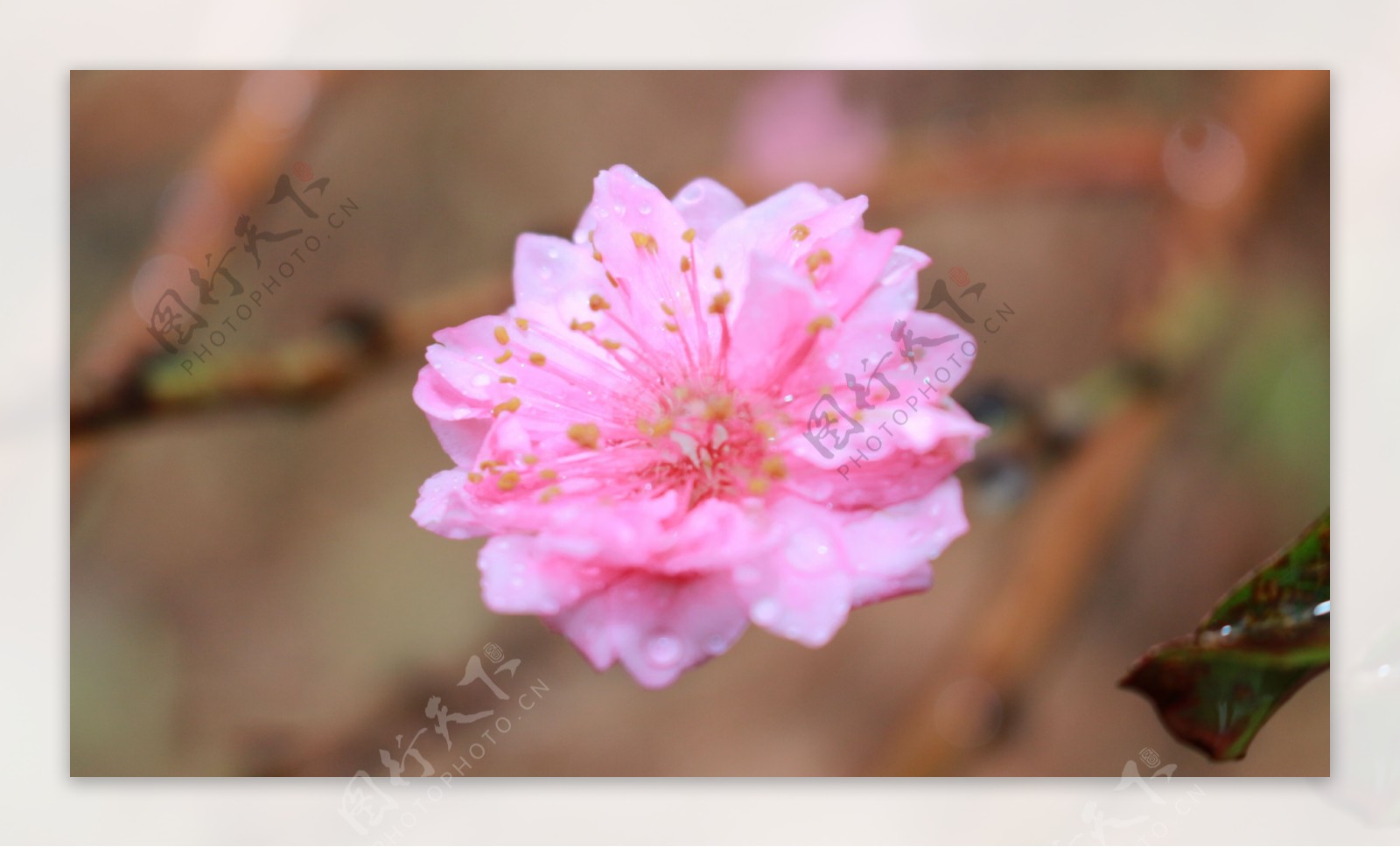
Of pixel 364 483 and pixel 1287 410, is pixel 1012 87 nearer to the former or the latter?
pixel 1287 410

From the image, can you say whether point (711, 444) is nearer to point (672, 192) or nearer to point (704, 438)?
point (704, 438)

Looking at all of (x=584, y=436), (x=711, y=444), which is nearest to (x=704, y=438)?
(x=711, y=444)

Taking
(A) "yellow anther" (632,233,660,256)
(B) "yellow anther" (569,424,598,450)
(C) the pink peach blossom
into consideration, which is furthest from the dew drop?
(A) "yellow anther" (632,233,660,256)

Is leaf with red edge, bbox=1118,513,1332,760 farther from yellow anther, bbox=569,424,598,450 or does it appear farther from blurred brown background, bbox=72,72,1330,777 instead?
yellow anther, bbox=569,424,598,450

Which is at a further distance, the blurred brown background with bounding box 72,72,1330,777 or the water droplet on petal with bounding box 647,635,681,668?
the blurred brown background with bounding box 72,72,1330,777

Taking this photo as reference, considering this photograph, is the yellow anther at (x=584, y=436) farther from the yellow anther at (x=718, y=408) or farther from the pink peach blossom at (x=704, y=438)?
the yellow anther at (x=718, y=408)

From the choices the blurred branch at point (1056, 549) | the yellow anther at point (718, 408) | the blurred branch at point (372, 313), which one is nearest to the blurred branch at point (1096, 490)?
the blurred branch at point (1056, 549)
